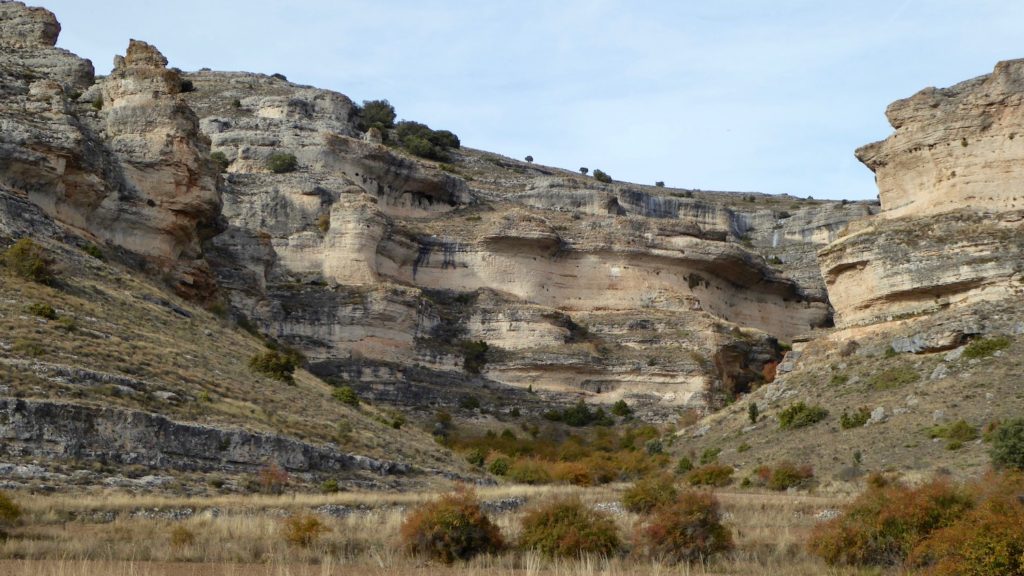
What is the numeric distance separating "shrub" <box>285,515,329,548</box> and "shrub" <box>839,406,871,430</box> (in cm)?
2028

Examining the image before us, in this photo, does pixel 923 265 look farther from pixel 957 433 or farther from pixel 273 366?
pixel 273 366

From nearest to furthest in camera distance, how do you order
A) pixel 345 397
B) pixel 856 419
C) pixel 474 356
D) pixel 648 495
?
pixel 648 495
pixel 856 419
pixel 345 397
pixel 474 356

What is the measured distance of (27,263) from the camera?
2853cm

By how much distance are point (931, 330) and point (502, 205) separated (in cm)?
3303

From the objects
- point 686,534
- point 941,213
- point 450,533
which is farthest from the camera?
point 941,213

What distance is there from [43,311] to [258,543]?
12276mm

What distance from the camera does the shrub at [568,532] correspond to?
16844 mm

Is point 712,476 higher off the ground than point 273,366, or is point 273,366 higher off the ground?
point 273,366

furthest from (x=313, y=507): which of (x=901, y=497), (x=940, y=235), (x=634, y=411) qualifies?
(x=634, y=411)

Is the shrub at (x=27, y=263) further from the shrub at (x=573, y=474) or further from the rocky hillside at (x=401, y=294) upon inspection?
the shrub at (x=573, y=474)

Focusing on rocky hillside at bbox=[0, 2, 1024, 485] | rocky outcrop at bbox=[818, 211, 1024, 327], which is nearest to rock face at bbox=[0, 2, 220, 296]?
rocky hillside at bbox=[0, 2, 1024, 485]

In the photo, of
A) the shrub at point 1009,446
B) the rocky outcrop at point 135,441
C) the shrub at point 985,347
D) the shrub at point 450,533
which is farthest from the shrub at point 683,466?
the shrub at point 450,533

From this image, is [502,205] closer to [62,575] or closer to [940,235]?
[940,235]

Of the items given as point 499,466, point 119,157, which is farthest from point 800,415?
point 119,157
